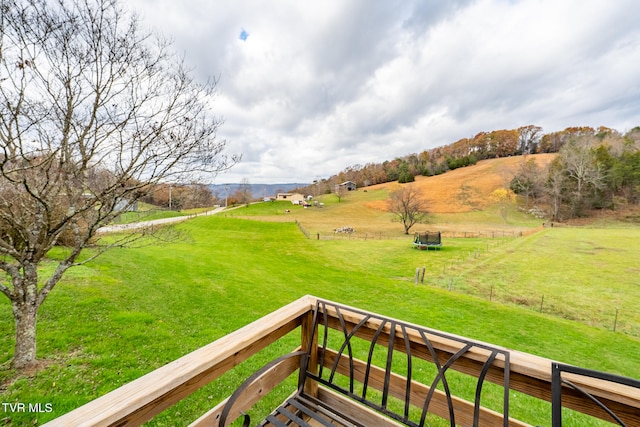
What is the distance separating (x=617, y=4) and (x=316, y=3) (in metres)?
9.22

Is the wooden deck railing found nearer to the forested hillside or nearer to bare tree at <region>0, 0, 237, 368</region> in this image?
bare tree at <region>0, 0, 237, 368</region>

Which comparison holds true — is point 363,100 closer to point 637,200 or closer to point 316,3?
point 316,3

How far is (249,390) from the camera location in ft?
5.07

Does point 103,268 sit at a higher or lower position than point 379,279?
higher

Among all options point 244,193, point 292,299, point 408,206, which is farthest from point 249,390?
point 244,193

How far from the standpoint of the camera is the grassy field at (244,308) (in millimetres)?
3434

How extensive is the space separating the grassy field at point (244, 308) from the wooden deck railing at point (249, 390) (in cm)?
223

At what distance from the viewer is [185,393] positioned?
1.24m

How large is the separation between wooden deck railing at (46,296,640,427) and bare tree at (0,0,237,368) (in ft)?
10.3

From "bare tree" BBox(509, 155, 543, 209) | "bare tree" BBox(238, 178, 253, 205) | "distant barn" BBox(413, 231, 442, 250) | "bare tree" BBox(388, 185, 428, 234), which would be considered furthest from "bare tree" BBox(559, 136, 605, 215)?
"bare tree" BBox(238, 178, 253, 205)

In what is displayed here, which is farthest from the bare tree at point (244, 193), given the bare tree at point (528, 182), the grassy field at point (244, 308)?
the bare tree at point (528, 182)

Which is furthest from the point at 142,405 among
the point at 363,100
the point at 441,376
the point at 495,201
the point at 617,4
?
the point at 495,201

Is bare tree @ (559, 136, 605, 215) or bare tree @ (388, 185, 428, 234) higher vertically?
bare tree @ (559, 136, 605, 215)

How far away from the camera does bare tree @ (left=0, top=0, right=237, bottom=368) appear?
9.82 ft
